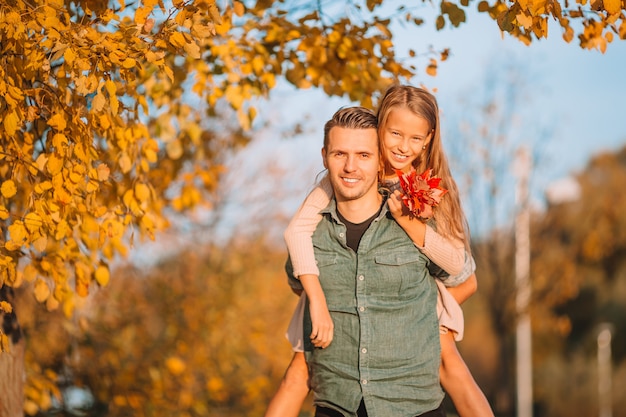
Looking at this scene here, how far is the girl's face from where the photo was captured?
3.31m

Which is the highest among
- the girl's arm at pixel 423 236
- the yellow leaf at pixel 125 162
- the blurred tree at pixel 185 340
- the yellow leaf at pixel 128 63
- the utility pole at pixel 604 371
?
the yellow leaf at pixel 128 63

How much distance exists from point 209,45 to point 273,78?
0.43 meters

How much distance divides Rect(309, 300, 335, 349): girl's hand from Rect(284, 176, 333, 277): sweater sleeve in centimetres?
13

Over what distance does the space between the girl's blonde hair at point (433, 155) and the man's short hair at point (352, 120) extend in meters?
0.07

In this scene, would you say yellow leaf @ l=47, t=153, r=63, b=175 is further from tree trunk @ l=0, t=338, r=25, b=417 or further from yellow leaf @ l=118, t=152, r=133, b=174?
tree trunk @ l=0, t=338, r=25, b=417

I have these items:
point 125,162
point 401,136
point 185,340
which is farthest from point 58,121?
point 185,340

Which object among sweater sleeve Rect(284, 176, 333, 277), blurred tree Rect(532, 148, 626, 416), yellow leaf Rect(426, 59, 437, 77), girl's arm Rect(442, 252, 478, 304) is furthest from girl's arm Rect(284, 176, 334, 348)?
blurred tree Rect(532, 148, 626, 416)

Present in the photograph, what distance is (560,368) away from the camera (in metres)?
21.3

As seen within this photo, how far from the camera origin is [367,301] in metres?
3.12

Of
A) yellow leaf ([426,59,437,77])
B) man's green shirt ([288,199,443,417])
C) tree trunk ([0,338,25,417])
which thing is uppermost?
yellow leaf ([426,59,437,77])

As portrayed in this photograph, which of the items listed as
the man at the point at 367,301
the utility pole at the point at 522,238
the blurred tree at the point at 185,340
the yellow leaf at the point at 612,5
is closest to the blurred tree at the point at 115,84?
the yellow leaf at the point at 612,5

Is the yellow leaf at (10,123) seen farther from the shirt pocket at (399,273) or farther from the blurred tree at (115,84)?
the shirt pocket at (399,273)

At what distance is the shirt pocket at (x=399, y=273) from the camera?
3.14m

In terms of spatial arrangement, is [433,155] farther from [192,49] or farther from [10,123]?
[10,123]
